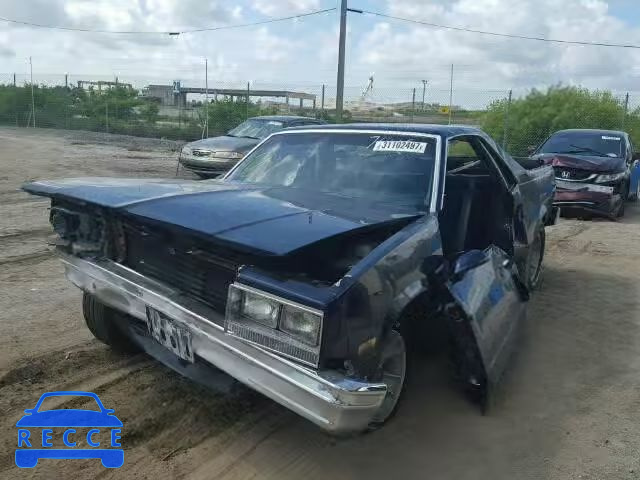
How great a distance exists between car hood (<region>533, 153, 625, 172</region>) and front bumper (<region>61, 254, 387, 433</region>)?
318 inches

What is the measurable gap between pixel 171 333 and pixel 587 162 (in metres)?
8.83

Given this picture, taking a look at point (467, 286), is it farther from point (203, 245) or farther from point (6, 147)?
point (6, 147)

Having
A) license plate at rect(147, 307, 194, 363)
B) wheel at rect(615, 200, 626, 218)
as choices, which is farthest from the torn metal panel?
wheel at rect(615, 200, 626, 218)

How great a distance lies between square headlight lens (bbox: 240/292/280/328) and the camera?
2.33 m

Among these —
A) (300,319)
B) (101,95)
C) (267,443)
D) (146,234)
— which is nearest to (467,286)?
(300,319)

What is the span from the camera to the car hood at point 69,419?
297 cm

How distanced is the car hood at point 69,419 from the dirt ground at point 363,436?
0.21 ft

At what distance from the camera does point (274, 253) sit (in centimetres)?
229

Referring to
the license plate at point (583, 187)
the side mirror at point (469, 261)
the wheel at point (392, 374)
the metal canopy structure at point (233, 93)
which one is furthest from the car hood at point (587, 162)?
the metal canopy structure at point (233, 93)

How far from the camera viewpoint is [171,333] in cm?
272

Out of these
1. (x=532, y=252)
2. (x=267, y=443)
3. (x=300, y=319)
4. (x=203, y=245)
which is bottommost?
(x=267, y=443)

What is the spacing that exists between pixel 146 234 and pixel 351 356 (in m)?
1.32

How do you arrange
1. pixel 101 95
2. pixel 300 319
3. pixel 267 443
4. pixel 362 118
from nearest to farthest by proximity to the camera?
pixel 300 319, pixel 267 443, pixel 362 118, pixel 101 95

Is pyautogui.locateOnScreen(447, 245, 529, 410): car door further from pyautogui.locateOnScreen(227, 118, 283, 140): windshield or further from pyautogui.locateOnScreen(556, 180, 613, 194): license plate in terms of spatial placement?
pyautogui.locateOnScreen(227, 118, 283, 140): windshield
